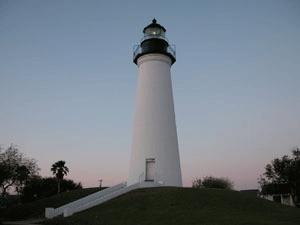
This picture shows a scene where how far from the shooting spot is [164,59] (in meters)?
31.9

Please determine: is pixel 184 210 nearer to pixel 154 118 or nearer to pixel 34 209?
pixel 154 118

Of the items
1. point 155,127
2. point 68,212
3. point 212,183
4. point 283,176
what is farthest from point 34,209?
point 283,176

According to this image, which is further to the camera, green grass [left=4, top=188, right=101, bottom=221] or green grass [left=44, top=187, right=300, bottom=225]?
green grass [left=4, top=188, right=101, bottom=221]

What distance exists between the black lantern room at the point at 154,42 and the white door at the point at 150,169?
12343 millimetres

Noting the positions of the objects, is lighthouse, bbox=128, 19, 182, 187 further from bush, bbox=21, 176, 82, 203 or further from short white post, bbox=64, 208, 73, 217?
bush, bbox=21, 176, 82, 203

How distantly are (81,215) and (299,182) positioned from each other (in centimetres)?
3131

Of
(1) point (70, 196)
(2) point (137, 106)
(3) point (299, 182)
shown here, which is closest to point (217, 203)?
(2) point (137, 106)

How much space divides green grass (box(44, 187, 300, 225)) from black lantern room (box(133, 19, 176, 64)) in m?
15.8

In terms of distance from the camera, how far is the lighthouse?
28.4 metres

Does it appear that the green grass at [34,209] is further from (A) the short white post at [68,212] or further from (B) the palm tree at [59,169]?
(B) the palm tree at [59,169]

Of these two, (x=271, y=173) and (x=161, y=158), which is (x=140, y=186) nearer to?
(x=161, y=158)

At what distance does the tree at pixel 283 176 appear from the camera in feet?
124

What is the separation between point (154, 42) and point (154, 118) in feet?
29.4

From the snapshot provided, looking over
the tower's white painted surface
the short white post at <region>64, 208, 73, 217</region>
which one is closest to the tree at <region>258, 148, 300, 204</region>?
the tower's white painted surface
